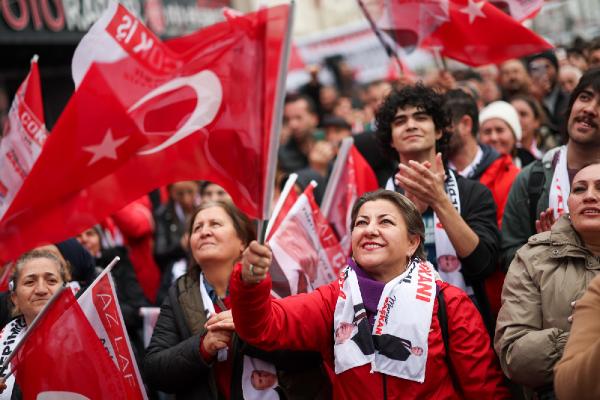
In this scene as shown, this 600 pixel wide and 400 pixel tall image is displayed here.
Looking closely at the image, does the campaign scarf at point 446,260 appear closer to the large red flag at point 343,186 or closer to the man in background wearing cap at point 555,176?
the man in background wearing cap at point 555,176

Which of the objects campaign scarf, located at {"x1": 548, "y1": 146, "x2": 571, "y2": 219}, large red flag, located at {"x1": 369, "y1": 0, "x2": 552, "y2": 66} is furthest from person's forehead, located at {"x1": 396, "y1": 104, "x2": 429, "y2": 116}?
large red flag, located at {"x1": 369, "y1": 0, "x2": 552, "y2": 66}

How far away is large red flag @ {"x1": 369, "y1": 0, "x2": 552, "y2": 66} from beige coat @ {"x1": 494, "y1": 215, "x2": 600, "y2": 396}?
2.17 meters

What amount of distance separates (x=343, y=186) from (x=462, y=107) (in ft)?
2.94

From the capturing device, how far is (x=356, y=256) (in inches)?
152

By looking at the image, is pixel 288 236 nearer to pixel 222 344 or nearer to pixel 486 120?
pixel 222 344

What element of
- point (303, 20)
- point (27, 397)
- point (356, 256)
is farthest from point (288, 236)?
point (303, 20)

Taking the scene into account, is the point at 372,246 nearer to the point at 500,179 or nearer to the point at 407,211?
the point at 407,211

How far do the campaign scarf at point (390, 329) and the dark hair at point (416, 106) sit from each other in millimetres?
1273

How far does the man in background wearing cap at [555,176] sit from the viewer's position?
13.9 ft

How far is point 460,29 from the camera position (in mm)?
5637

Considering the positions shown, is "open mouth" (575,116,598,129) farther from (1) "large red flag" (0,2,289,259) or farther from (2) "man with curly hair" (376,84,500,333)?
(1) "large red flag" (0,2,289,259)

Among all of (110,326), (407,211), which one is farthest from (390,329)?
(110,326)

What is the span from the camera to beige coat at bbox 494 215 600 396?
340cm

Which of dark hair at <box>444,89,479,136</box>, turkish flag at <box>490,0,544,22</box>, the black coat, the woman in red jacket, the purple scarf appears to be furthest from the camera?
turkish flag at <box>490,0,544,22</box>
